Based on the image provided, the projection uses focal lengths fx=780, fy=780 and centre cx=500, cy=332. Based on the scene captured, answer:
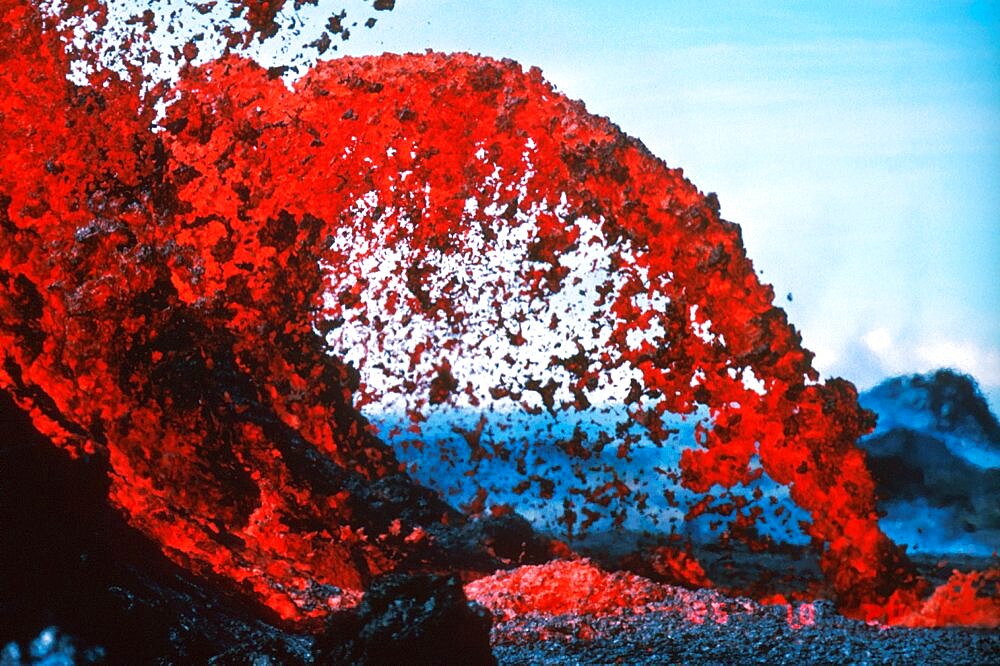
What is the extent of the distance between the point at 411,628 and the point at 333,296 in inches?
96.6

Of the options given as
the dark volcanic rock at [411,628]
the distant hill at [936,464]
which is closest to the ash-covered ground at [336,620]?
the dark volcanic rock at [411,628]

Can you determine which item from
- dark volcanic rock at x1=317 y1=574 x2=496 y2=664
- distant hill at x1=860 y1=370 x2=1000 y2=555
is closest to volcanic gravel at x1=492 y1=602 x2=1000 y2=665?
dark volcanic rock at x1=317 y1=574 x2=496 y2=664

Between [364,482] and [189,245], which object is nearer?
[189,245]

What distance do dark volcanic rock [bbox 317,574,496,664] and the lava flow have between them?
4.92 ft

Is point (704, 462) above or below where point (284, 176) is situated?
below

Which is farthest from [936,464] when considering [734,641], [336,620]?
[336,620]

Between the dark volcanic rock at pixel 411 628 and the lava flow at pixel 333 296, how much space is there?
150cm

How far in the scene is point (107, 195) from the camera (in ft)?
15.3

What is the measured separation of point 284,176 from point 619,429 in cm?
254

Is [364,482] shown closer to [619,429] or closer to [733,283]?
[619,429]

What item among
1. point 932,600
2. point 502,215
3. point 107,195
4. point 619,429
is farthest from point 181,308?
point 932,600

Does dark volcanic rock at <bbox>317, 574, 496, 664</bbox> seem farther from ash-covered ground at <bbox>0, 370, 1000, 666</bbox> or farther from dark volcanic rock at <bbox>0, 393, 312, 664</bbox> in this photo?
dark volcanic rock at <bbox>0, 393, 312, 664</bbox>

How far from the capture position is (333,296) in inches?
192

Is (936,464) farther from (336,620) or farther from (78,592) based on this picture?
(78,592)
